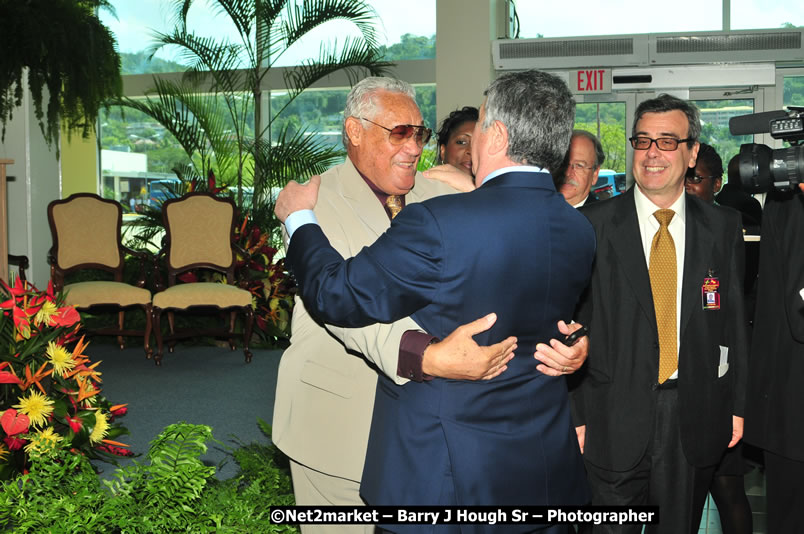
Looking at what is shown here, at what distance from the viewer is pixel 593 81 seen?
336 inches

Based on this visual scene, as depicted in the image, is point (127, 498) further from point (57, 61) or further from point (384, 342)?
point (57, 61)

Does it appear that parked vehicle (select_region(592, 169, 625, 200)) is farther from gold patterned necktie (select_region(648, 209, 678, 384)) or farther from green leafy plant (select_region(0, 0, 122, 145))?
gold patterned necktie (select_region(648, 209, 678, 384))

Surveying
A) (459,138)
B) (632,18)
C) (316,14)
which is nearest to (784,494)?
(459,138)

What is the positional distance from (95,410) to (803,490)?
2.40m

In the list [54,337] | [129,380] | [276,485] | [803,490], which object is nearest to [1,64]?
[129,380]

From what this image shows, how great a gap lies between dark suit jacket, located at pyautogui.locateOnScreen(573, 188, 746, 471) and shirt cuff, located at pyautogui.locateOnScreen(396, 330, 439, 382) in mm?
849

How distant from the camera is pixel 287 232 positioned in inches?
64.4

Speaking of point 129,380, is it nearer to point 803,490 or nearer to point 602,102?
point 803,490

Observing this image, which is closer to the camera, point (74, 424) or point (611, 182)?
point (74, 424)

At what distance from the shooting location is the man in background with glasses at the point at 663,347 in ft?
6.84

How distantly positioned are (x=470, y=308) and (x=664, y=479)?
101 centimetres

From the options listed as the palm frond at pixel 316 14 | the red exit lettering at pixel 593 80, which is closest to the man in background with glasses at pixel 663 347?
the palm frond at pixel 316 14

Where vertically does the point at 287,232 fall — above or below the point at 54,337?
above

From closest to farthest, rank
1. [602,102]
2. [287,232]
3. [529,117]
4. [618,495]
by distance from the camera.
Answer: [529,117] → [287,232] → [618,495] → [602,102]
